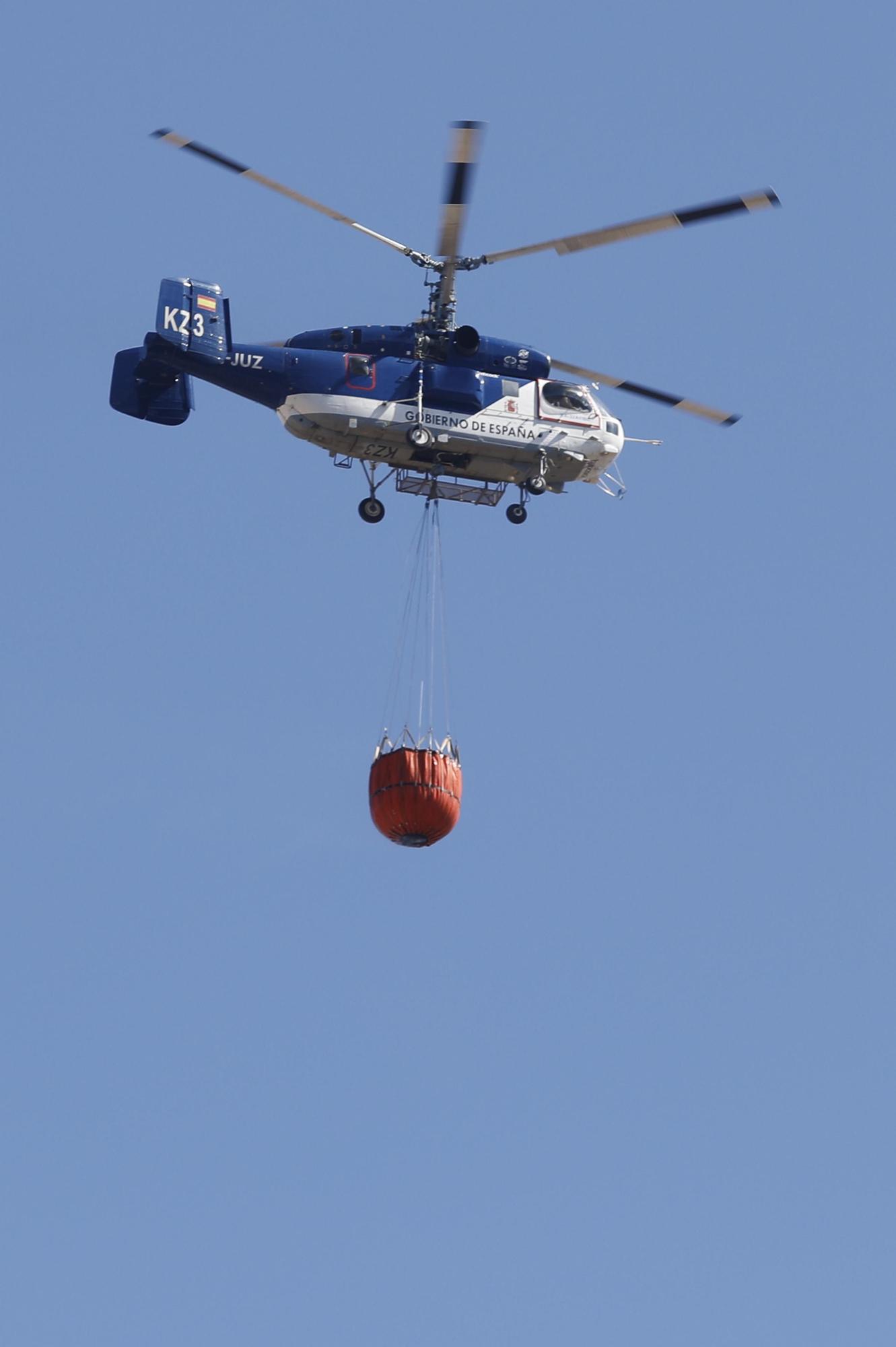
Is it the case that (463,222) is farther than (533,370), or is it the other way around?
(533,370)

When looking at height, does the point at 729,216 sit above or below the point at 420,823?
above

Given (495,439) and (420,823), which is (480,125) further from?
(420,823)

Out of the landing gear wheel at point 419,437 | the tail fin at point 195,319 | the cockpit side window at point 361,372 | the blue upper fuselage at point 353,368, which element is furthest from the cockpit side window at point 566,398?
the tail fin at point 195,319

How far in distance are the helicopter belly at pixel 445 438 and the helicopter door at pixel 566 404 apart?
24 centimetres

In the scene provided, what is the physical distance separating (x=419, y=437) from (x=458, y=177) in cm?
432

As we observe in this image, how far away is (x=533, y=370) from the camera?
4353 cm

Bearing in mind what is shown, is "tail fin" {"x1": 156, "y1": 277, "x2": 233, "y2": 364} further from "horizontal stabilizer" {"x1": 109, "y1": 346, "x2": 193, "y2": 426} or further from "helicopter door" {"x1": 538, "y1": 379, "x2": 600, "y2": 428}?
"helicopter door" {"x1": 538, "y1": 379, "x2": 600, "y2": 428}

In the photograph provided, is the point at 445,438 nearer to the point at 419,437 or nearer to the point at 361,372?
the point at 419,437

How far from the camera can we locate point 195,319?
41844 millimetres

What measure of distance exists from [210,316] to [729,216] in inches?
335

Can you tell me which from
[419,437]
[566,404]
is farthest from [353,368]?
[566,404]

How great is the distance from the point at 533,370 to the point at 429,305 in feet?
6.93

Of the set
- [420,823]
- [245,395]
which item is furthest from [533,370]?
[420,823]

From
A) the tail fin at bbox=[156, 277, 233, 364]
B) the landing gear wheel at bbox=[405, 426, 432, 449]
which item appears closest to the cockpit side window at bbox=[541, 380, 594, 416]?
the landing gear wheel at bbox=[405, 426, 432, 449]
